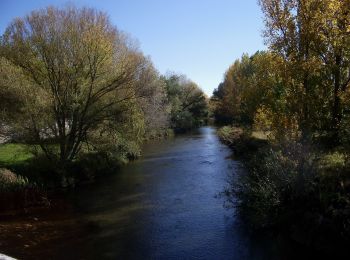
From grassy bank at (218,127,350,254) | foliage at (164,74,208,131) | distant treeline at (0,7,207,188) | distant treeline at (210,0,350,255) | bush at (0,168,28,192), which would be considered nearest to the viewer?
grassy bank at (218,127,350,254)

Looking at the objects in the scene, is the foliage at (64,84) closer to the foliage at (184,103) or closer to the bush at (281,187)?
the bush at (281,187)

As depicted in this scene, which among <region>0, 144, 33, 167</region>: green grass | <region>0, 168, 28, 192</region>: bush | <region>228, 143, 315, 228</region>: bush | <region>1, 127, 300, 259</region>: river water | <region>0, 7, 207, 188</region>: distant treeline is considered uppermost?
<region>0, 7, 207, 188</region>: distant treeline

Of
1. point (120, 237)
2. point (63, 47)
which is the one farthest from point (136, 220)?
point (63, 47)

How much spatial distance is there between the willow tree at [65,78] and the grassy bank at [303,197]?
12.0 metres

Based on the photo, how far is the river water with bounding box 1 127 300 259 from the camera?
11.9 m

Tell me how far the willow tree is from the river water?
→ 397cm

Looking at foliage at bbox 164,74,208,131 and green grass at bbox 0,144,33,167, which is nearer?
green grass at bbox 0,144,33,167

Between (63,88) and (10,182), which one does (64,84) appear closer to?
(63,88)

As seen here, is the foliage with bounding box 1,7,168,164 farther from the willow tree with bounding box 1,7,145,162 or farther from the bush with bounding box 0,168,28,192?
the bush with bounding box 0,168,28,192

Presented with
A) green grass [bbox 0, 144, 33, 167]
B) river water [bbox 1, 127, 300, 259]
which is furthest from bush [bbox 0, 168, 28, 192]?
green grass [bbox 0, 144, 33, 167]

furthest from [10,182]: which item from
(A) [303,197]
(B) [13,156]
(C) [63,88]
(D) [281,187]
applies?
(A) [303,197]

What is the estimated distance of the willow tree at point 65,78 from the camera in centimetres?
2098

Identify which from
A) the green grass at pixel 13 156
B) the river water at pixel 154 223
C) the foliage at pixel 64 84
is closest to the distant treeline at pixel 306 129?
the river water at pixel 154 223

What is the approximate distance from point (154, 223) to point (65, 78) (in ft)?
38.0
